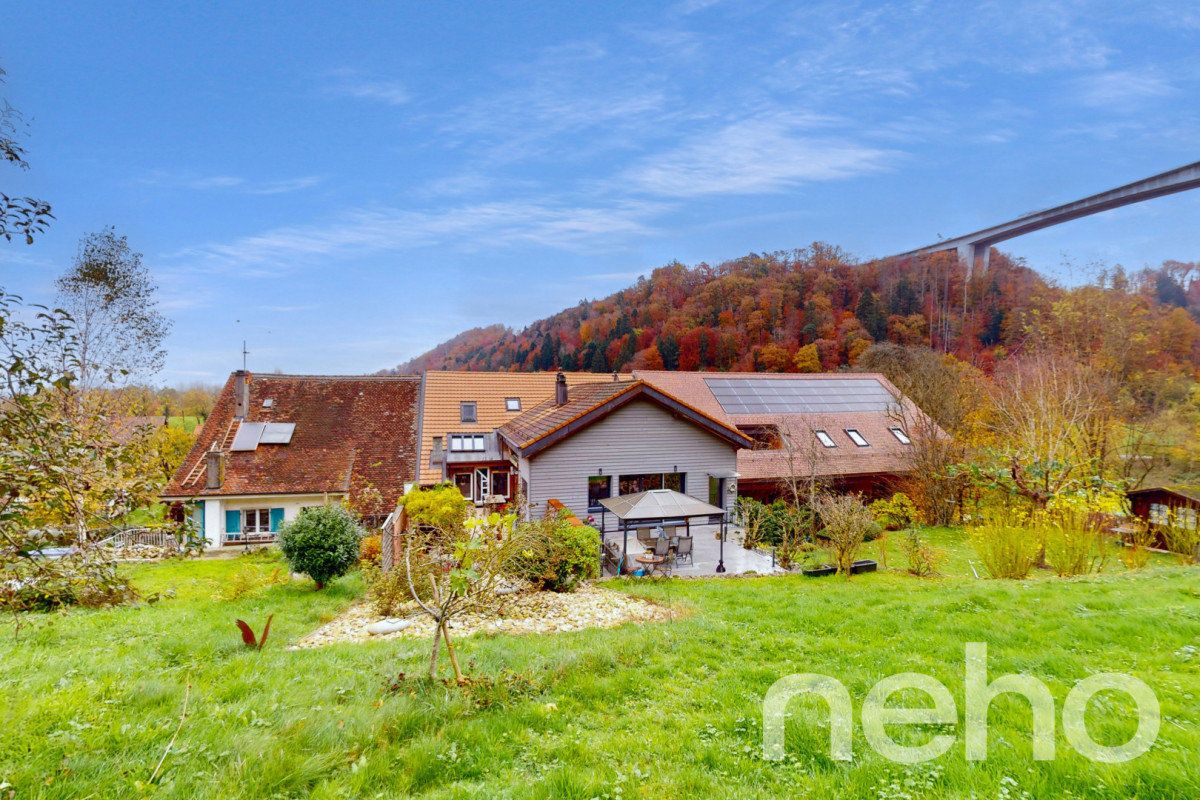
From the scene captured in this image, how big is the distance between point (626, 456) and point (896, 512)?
36.0ft

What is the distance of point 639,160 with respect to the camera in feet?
75.7

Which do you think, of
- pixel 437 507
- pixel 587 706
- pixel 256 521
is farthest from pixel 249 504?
pixel 587 706

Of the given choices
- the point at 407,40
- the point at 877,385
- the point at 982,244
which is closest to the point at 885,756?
the point at 407,40

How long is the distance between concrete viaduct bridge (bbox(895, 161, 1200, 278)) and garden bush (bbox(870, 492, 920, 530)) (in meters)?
31.5

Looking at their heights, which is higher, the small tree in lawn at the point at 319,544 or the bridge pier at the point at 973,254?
the bridge pier at the point at 973,254

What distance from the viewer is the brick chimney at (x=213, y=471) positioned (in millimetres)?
19688

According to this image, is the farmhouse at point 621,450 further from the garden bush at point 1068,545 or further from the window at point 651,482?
the garden bush at point 1068,545

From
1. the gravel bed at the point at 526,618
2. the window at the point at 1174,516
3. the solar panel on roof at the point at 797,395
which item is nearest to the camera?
the gravel bed at the point at 526,618

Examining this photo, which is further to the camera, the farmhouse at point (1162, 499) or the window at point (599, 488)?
the farmhouse at point (1162, 499)

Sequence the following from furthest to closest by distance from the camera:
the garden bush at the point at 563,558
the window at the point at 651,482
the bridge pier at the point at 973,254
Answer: the bridge pier at the point at 973,254 → the window at the point at 651,482 → the garden bush at the point at 563,558

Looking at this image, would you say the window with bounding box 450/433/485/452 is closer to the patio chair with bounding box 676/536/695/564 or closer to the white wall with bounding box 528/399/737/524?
the white wall with bounding box 528/399/737/524

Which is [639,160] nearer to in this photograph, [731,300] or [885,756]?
[885,756]

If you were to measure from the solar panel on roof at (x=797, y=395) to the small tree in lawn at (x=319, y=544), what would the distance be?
16116 millimetres

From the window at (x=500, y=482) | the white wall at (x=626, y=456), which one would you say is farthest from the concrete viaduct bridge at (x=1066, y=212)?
the window at (x=500, y=482)
